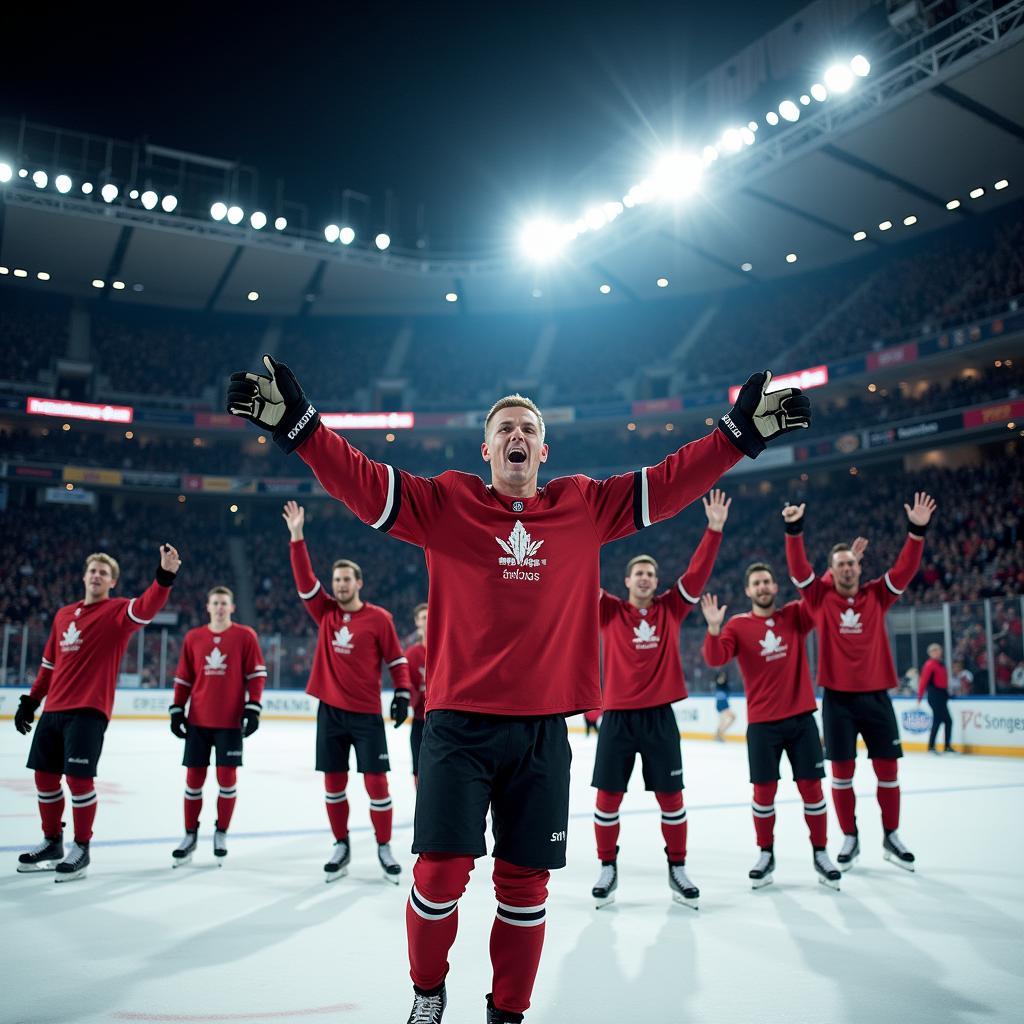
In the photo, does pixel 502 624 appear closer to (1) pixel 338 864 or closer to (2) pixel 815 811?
(1) pixel 338 864

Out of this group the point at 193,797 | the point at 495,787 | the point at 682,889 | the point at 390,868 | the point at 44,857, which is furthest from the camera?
the point at 193,797

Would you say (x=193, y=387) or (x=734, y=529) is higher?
(x=193, y=387)

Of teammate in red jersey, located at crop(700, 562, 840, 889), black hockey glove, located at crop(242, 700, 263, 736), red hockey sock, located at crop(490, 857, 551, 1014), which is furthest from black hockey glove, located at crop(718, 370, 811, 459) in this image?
black hockey glove, located at crop(242, 700, 263, 736)

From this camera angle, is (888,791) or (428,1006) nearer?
(428,1006)

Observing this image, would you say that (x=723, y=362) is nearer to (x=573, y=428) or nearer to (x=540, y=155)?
(x=573, y=428)

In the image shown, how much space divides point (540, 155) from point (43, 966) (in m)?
30.2

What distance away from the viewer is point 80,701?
255 inches

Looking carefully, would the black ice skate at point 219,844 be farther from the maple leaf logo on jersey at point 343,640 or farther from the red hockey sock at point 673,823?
the red hockey sock at point 673,823

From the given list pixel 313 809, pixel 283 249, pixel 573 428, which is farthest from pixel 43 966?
pixel 573 428

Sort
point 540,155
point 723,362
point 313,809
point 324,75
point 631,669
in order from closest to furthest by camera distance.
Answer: point 631,669, point 313,809, point 324,75, point 540,155, point 723,362

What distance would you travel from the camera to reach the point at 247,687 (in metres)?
7.30

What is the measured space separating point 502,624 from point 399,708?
354 centimetres

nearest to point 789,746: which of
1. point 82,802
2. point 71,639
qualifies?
point 82,802

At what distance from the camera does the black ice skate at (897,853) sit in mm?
6273
